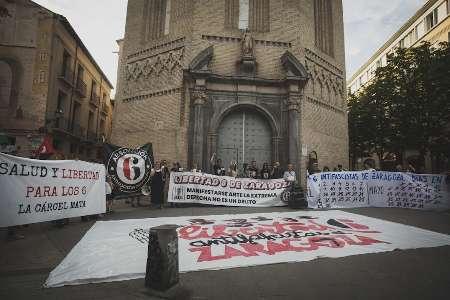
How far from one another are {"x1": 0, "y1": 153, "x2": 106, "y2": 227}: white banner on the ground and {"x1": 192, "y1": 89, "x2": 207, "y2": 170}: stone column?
6.27 m

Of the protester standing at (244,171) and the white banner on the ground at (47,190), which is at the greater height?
the protester standing at (244,171)

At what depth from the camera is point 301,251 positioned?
15.6 feet

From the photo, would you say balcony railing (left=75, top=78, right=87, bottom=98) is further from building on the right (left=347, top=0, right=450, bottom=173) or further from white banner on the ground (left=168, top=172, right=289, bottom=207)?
building on the right (left=347, top=0, right=450, bottom=173)

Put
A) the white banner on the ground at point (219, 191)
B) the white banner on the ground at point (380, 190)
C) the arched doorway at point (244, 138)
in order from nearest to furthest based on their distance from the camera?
the white banner on the ground at point (219, 191) → the white banner on the ground at point (380, 190) → the arched doorway at point (244, 138)

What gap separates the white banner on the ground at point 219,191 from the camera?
1056cm

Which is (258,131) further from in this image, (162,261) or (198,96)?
(162,261)

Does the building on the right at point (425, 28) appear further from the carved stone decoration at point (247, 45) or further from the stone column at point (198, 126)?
the stone column at point (198, 126)

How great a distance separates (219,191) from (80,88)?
21.3m

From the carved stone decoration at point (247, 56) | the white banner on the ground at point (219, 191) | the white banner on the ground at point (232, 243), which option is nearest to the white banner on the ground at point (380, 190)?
the white banner on the ground at point (219, 191)

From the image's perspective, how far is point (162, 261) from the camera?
3141mm

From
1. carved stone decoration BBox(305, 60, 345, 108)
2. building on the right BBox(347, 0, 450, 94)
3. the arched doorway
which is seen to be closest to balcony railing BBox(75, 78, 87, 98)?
the arched doorway

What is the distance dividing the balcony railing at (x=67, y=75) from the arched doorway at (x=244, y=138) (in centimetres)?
1459

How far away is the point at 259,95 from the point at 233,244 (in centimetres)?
1130

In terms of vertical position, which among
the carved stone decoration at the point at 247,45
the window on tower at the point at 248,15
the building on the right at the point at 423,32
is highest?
the building on the right at the point at 423,32
